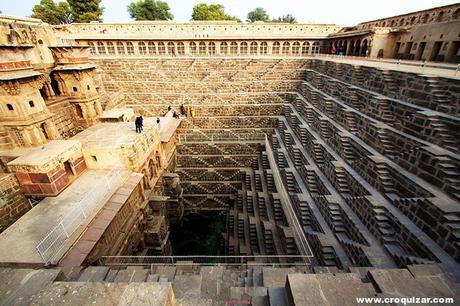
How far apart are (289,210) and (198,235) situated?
823cm

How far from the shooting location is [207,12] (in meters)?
45.9

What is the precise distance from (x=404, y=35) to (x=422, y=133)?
14.1 meters

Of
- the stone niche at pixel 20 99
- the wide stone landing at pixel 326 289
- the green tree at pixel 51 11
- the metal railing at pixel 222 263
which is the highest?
the green tree at pixel 51 11

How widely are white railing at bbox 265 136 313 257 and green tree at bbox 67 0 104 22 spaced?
38.2m

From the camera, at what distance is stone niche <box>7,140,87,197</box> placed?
365 inches

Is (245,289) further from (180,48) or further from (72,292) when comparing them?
(180,48)

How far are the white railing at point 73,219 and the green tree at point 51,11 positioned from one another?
40.7m

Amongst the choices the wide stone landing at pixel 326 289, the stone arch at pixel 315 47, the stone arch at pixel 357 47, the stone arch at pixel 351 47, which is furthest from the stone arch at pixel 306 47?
the wide stone landing at pixel 326 289

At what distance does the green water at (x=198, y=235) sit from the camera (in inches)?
583

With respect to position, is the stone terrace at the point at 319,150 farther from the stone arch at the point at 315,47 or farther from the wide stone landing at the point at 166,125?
the stone arch at the point at 315,47

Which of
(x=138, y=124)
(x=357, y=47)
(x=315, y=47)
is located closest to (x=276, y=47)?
(x=315, y=47)

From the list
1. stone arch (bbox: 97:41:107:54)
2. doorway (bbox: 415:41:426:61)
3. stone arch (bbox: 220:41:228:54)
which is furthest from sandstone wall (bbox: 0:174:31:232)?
doorway (bbox: 415:41:426:61)

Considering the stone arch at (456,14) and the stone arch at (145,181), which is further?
the stone arch at (456,14)

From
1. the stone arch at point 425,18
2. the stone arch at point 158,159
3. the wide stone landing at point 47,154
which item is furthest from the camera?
the stone arch at point 425,18
